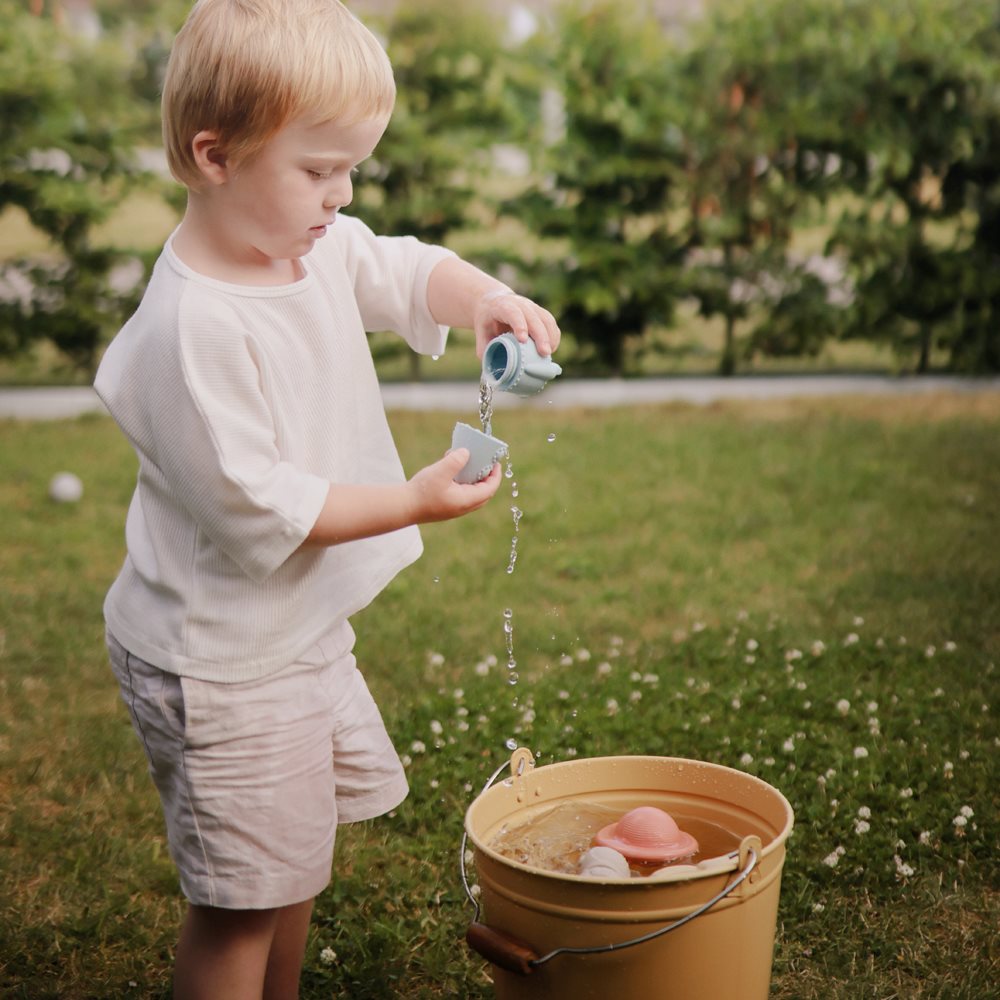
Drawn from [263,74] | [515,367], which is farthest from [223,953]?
[263,74]

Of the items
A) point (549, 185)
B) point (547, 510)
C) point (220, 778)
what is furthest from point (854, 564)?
point (549, 185)

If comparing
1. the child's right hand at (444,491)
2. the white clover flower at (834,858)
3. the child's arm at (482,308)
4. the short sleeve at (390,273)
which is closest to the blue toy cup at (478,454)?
the child's right hand at (444,491)

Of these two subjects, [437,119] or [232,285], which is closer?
[232,285]

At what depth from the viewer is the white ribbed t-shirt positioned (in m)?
1.92

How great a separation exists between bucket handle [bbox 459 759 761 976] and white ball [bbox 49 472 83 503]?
4083 millimetres

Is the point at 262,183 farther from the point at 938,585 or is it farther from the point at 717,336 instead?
the point at 717,336

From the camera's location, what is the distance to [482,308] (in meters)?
2.21

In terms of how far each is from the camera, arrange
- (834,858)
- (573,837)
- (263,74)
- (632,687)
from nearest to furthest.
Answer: (263,74)
(573,837)
(834,858)
(632,687)

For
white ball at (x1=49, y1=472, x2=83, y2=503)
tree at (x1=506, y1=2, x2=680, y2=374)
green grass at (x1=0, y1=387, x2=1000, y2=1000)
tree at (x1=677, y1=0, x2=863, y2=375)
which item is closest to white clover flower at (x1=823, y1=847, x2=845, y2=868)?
green grass at (x1=0, y1=387, x2=1000, y2=1000)

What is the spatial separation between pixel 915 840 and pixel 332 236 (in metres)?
1.73

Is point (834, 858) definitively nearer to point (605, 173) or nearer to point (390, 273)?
point (390, 273)

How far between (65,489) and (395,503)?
4.07 m

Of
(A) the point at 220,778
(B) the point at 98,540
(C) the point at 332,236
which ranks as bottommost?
(B) the point at 98,540

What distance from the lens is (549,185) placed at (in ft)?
25.9
